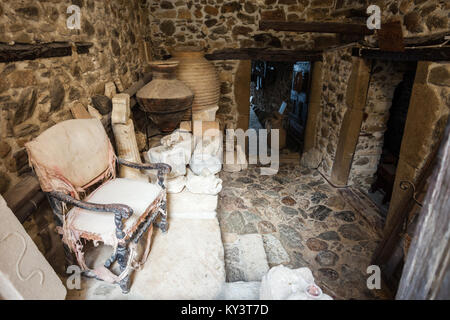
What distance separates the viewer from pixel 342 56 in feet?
12.1

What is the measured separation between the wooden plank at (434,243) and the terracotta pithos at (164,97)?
2317 mm

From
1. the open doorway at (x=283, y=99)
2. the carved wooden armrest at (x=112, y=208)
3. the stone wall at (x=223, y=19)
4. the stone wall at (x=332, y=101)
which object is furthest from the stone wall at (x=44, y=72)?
the open doorway at (x=283, y=99)

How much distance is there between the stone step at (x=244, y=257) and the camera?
7.34 ft

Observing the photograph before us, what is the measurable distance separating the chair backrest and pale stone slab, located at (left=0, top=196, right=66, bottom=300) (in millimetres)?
321

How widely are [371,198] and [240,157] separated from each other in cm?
214

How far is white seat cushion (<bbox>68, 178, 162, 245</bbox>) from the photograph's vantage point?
58.0 inches

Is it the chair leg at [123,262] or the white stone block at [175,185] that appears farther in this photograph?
the white stone block at [175,185]

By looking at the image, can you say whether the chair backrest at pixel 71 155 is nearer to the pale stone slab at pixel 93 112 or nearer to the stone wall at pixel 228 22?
the pale stone slab at pixel 93 112

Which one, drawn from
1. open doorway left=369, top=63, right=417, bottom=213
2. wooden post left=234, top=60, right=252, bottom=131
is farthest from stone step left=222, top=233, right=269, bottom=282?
wooden post left=234, top=60, right=252, bottom=131

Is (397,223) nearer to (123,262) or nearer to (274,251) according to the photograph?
(274,251)

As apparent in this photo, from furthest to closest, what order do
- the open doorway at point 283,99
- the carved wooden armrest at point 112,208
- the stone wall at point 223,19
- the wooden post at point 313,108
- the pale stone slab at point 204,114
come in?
the open doorway at point 283,99, the wooden post at point 313,108, the stone wall at point 223,19, the pale stone slab at point 204,114, the carved wooden armrest at point 112,208

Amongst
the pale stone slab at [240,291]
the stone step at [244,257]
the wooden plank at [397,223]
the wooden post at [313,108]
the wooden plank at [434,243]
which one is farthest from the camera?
the wooden post at [313,108]

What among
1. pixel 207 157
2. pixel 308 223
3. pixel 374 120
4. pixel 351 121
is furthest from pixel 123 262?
pixel 374 120
